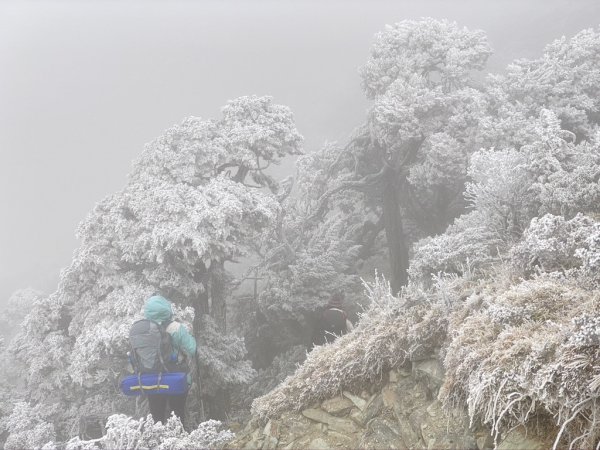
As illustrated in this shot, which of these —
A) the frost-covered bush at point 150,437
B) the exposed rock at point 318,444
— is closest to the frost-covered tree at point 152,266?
the frost-covered bush at point 150,437

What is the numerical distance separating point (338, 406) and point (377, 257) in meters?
12.2

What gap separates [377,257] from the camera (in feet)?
53.7

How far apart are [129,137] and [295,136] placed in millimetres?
70250

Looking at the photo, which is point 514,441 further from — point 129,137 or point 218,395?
point 129,137

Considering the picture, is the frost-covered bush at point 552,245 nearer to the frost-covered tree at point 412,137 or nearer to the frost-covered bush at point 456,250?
the frost-covered bush at point 456,250

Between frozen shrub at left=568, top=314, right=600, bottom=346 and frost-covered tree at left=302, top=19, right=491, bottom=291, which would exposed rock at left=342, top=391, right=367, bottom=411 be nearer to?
frozen shrub at left=568, top=314, right=600, bottom=346

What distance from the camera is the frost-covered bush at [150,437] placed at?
12.7ft

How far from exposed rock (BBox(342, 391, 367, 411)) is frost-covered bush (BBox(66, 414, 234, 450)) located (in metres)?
1.20

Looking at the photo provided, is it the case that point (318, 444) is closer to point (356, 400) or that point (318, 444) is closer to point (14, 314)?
point (356, 400)

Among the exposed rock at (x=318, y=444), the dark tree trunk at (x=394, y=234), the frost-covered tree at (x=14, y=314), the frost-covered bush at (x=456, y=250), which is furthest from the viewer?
the frost-covered tree at (x=14, y=314)

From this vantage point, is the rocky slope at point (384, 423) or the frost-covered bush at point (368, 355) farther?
the frost-covered bush at point (368, 355)

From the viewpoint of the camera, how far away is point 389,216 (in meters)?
14.4

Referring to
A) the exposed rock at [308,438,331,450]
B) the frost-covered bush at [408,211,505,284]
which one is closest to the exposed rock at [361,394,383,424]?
the exposed rock at [308,438,331,450]

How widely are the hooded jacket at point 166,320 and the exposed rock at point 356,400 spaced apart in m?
1.91
